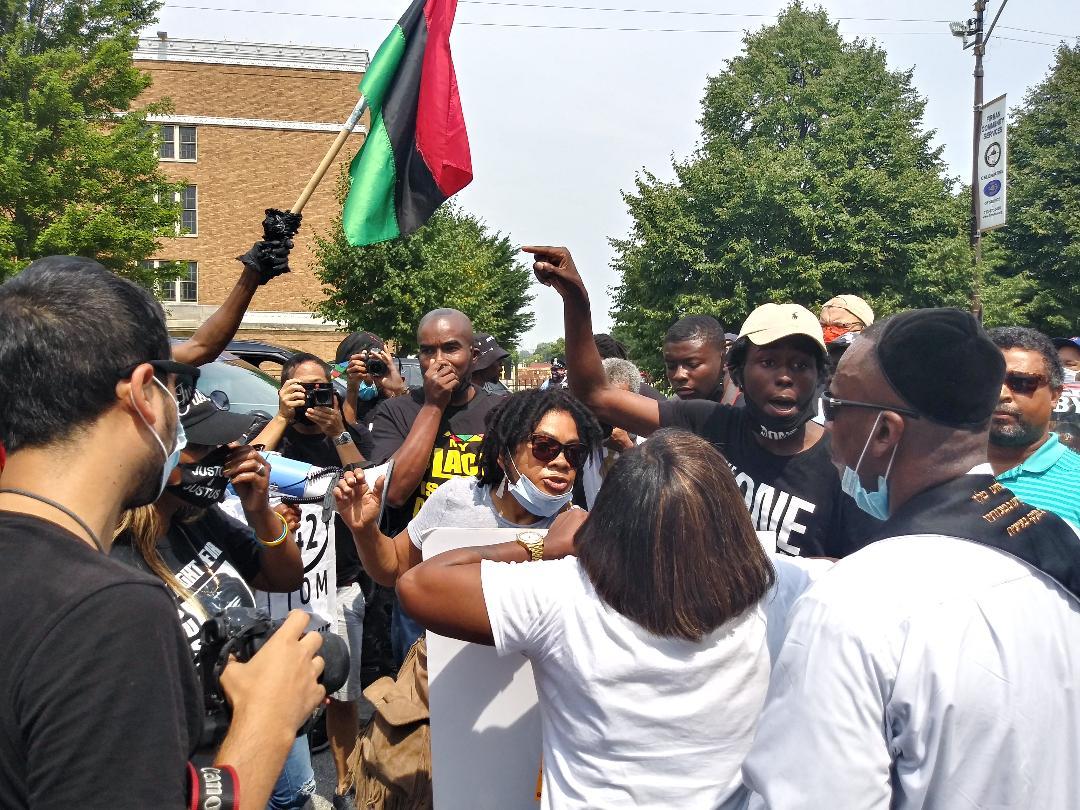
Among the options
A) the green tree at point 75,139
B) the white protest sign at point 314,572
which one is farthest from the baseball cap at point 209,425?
the green tree at point 75,139

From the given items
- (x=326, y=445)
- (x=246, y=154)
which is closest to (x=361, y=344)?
(x=326, y=445)

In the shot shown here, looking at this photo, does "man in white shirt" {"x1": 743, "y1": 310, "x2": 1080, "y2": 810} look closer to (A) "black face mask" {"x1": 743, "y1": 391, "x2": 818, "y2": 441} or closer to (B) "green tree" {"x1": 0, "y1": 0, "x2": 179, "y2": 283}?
(A) "black face mask" {"x1": 743, "y1": 391, "x2": 818, "y2": 441}

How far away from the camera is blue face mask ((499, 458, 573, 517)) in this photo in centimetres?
312

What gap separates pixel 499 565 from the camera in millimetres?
2076

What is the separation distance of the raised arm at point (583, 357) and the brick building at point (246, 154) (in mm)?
35430

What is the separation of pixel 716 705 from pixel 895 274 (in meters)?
28.1

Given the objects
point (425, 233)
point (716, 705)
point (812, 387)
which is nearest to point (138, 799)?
point (716, 705)

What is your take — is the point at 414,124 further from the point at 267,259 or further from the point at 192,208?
the point at 192,208

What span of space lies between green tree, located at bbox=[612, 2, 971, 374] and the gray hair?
71.6ft

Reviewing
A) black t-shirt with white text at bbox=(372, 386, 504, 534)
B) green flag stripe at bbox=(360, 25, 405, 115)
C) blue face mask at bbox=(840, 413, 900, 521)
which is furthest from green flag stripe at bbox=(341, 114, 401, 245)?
blue face mask at bbox=(840, 413, 900, 521)

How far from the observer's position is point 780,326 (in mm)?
3359

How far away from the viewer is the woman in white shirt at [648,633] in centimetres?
192

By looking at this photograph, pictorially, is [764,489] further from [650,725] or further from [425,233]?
[425,233]

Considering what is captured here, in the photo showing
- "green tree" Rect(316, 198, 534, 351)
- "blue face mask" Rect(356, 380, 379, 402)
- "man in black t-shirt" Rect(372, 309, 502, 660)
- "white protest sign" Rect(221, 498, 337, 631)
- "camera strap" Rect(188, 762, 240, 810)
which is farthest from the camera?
"green tree" Rect(316, 198, 534, 351)
